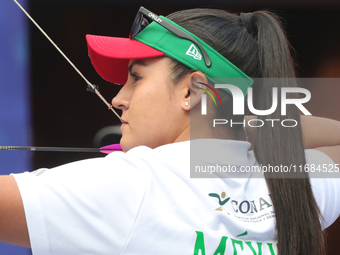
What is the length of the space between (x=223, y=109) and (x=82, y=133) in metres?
1.07

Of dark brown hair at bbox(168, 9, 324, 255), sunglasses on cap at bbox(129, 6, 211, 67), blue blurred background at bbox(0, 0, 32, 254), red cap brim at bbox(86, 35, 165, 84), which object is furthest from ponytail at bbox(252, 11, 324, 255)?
blue blurred background at bbox(0, 0, 32, 254)

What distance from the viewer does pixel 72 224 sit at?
21.8 inches

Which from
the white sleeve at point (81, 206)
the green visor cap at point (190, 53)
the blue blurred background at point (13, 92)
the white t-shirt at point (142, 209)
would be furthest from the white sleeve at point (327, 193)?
the blue blurred background at point (13, 92)

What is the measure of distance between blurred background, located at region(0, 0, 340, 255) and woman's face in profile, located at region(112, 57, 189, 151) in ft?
2.62

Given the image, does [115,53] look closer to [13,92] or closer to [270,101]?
[270,101]

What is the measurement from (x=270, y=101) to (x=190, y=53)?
0.74 ft

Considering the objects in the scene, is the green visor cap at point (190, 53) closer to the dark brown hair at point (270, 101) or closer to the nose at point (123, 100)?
the dark brown hair at point (270, 101)

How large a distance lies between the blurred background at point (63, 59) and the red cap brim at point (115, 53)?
609 mm

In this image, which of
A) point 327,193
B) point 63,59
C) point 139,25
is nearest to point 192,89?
point 139,25

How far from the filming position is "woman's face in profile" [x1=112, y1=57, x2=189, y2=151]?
0.74 meters

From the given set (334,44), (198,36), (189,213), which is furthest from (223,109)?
(334,44)

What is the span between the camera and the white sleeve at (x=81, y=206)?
54 centimetres

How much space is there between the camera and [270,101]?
2.65 ft

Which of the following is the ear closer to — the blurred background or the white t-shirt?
the white t-shirt
